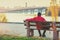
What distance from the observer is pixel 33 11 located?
1672 cm

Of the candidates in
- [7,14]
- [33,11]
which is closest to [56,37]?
[33,11]

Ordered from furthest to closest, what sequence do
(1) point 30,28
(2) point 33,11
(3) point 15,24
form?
(3) point 15,24 < (2) point 33,11 < (1) point 30,28

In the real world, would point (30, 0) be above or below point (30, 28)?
above

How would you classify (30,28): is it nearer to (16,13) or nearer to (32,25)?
(32,25)

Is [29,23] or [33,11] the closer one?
[29,23]

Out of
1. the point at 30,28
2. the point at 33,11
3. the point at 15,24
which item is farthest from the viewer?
the point at 15,24

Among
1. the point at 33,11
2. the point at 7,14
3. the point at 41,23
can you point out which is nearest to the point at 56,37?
the point at 41,23

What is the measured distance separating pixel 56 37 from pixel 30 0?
262 inches

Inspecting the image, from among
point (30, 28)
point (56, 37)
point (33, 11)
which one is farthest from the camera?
point (33, 11)

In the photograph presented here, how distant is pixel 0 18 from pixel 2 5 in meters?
0.92

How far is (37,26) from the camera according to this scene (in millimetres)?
11312

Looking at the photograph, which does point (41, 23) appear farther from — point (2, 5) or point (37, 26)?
point (2, 5)

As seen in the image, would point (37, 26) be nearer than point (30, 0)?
Yes

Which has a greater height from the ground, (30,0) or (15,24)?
(30,0)
